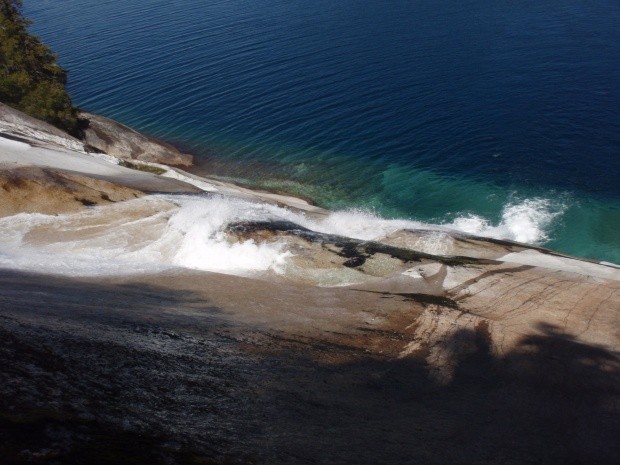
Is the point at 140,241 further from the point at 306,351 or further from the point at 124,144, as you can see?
the point at 124,144

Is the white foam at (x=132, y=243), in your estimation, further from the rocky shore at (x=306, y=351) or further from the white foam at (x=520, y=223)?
the white foam at (x=520, y=223)

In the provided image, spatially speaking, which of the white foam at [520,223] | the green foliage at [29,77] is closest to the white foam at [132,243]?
the white foam at [520,223]

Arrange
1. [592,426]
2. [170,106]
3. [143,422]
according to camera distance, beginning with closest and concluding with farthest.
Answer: [143,422], [592,426], [170,106]

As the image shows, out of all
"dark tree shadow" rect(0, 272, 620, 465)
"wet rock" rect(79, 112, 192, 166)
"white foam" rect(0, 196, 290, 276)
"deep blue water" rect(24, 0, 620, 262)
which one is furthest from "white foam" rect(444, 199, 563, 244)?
"wet rock" rect(79, 112, 192, 166)

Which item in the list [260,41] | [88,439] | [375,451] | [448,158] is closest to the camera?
[88,439]

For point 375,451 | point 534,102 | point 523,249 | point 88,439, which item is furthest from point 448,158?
point 88,439

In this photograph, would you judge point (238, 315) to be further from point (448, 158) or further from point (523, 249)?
point (448, 158)

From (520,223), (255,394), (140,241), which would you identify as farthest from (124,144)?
(255,394)

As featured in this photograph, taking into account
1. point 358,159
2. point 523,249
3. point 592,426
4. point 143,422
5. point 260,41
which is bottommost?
point 143,422
